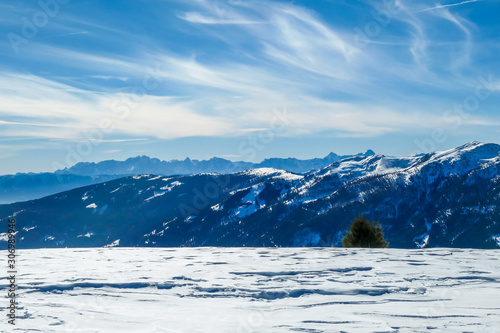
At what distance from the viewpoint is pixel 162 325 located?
23.4 ft

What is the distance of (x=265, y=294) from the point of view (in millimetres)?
9102

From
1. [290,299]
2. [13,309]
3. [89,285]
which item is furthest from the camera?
[89,285]

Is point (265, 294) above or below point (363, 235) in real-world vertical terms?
below

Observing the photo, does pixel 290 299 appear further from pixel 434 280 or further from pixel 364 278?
pixel 434 280

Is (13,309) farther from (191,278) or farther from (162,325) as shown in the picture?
(191,278)

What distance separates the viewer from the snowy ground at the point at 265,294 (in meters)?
7.14

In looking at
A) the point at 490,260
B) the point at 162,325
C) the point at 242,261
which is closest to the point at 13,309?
the point at 162,325

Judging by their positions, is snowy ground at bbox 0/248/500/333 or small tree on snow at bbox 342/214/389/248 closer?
snowy ground at bbox 0/248/500/333

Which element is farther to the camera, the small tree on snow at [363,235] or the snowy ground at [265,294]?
the small tree on snow at [363,235]

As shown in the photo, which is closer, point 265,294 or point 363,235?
point 265,294

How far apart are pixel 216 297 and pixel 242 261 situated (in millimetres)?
4655

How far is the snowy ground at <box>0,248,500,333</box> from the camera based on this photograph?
714 cm

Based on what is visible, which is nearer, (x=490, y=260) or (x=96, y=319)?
(x=96, y=319)

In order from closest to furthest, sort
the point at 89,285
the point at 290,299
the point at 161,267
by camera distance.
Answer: the point at 290,299 → the point at 89,285 → the point at 161,267
